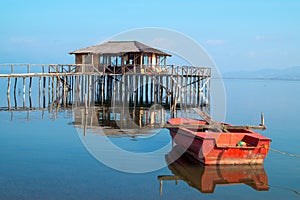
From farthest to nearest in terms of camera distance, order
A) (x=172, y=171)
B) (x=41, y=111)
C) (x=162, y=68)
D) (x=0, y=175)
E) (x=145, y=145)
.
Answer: (x=162, y=68), (x=41, y=111), (x=145, y=145), (x=172, y=171), (x=0, y=175)

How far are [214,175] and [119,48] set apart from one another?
74.4 ft

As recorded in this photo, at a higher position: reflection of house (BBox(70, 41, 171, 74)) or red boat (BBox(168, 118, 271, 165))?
reflection of house (BBox(70, 41, 171, 74))

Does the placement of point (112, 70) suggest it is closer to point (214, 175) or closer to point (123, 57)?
point (123, 57)

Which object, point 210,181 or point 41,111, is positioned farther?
point 41,111

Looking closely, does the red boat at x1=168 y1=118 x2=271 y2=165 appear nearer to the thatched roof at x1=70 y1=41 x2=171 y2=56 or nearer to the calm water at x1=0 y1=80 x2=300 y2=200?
the calm water at x1=0 y1=80 x2=300 y2=200

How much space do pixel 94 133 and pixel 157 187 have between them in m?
8.63

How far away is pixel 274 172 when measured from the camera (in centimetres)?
1588

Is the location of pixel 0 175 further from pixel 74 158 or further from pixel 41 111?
pixel 41 111

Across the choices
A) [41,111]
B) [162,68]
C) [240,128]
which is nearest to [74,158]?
[240,128]

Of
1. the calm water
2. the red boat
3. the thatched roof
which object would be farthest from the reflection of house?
the red boat

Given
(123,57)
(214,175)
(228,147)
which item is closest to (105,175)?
(214,175)

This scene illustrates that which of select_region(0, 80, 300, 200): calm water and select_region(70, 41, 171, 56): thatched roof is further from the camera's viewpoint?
select_region(70, 41, 171, 56): thatched roof

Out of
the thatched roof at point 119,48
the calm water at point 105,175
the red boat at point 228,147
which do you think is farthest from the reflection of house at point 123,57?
the red boat at point 228,147

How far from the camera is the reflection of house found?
34.9 m
